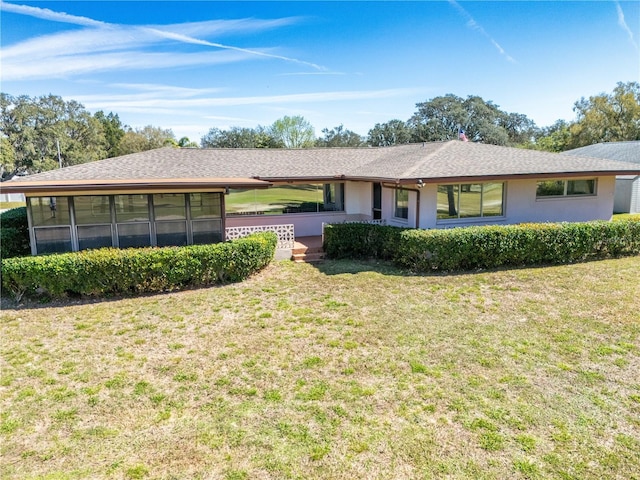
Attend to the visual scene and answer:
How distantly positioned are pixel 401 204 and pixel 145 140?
5596cm

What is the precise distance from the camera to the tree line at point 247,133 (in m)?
54.1

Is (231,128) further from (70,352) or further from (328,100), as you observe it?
(70,352)

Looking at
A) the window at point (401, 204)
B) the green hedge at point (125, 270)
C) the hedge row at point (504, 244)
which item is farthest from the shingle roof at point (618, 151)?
the green hedge at point (125, 270)

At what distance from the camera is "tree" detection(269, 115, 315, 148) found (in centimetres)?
6725

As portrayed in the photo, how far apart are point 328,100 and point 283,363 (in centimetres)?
3459

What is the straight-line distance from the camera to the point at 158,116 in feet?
159

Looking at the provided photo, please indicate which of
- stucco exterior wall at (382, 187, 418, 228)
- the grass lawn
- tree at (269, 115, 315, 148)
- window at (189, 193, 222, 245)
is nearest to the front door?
stucco exterior wall at (382, 187, 418, 228)

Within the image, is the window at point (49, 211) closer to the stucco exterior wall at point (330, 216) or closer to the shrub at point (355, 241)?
the stucco exterior wall at point (330, 216)

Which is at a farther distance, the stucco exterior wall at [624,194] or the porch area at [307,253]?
the stucco exterior wall at [624,194]

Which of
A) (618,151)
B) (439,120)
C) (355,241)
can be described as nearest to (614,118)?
(618,151)

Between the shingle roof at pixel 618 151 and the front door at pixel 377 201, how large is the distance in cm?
1822

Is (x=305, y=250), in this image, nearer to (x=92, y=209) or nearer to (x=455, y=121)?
(x=92, y=209)

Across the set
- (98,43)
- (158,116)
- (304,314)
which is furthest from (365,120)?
(304,314)

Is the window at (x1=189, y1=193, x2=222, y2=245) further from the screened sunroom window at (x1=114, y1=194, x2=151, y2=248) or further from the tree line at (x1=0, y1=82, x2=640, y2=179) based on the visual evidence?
the tree line at (x1=0, y1=82, x2=640, y2=179)
